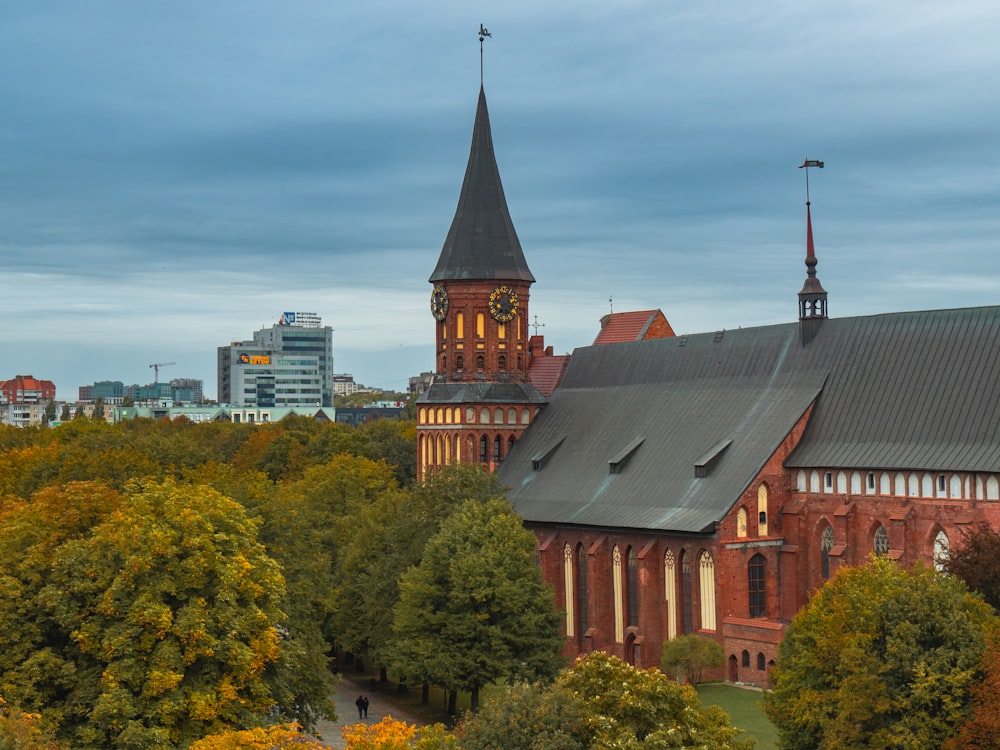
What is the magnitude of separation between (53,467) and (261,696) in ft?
158

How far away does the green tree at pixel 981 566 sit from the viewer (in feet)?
176

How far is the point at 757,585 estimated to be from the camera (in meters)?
74.4

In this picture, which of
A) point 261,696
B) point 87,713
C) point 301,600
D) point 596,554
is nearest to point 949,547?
point 596,554

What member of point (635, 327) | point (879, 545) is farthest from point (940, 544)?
point (635, 327)

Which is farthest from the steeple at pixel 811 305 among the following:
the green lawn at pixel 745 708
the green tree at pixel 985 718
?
the green tree at pixel 985 718

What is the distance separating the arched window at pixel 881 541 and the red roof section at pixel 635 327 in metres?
50.2

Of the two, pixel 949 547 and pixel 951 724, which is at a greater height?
pixel 949 547

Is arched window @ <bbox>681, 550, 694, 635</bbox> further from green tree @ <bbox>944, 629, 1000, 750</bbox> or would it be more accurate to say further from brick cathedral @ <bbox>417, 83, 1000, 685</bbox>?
green tree @ <bbox>944, 629, 1000, 750</bbox>

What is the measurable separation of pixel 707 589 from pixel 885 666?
1116 inches

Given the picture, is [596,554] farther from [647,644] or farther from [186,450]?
[186,450]

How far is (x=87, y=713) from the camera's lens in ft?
152

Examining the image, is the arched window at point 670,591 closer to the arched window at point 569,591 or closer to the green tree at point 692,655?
the green tree at point 692,655

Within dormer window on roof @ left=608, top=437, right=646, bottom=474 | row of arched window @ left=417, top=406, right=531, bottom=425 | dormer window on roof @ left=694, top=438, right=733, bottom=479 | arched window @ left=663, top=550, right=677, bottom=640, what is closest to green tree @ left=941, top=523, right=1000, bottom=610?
arched window @ left=663, top=550, right=677, bottom=640

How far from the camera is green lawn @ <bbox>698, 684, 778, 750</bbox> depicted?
58906 mm
